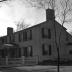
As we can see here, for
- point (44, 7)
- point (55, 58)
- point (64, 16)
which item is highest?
point (44, 7)

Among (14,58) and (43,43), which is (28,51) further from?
(14,58)

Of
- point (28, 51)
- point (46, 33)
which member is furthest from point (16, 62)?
point (46, 33)

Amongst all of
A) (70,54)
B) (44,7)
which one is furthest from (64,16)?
(70,54)

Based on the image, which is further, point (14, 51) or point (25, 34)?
point (14, 51)

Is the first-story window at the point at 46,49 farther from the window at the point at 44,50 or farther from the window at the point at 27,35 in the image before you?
the window at the point at 27,35

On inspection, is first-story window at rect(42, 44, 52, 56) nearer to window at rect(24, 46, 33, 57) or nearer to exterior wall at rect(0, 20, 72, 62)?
exterior wall at rect(0, 20, 72, 62)

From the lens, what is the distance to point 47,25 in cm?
2962

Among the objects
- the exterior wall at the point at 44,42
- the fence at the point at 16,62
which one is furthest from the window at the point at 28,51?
Result: the fence at the point at 16,62

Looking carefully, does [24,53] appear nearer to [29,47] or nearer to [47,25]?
[29,47]

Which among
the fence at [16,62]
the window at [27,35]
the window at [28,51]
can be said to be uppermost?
the window at [27,35]

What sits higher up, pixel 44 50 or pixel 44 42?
pixel 44 42

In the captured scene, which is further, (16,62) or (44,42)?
(44,42)

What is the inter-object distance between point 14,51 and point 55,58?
30.3ft

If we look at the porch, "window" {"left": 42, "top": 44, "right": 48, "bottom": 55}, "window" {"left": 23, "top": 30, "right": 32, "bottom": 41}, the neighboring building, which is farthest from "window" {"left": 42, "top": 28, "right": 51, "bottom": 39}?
the porch
